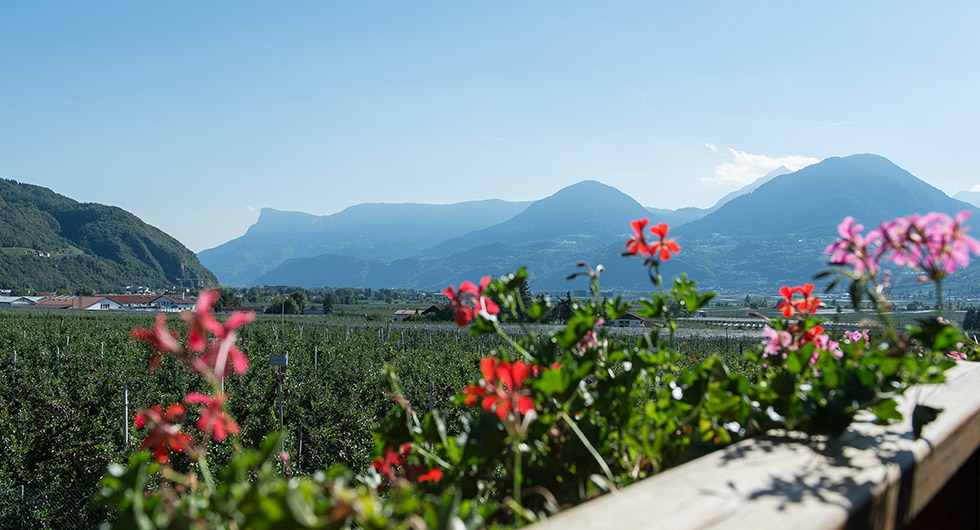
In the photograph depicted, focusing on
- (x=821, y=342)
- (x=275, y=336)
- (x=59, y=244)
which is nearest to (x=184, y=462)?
(x=821, y=342)

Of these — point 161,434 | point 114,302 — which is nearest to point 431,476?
point 161,434

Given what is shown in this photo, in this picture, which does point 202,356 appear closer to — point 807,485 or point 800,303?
point 807,485

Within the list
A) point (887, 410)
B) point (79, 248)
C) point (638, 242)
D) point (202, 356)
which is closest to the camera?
point (202, 356)

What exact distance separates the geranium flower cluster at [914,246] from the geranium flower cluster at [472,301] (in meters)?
0.54

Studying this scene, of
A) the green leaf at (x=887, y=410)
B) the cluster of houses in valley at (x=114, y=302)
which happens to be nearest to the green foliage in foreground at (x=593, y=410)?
the green leaf at (x=887, y=410)

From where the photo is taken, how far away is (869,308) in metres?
1.09

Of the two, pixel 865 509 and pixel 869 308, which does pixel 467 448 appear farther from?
pixel 869 308

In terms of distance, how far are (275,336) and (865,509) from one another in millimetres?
24845

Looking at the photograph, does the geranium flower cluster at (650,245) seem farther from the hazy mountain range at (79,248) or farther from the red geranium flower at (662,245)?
the hazy mountain range at (79,248)

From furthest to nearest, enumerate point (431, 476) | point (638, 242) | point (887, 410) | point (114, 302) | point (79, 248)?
point (79, 248) < point (114, 302) < point (638, 242) < point (431, 476) < point (887, 410)

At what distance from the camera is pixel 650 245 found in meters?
1.25

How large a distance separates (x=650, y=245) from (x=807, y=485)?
1.98 ft

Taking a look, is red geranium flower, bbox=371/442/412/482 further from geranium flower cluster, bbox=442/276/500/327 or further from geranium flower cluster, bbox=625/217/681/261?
geranium flower cluster, bbox=625/217/681/261

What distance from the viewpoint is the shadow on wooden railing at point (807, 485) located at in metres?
0.61
